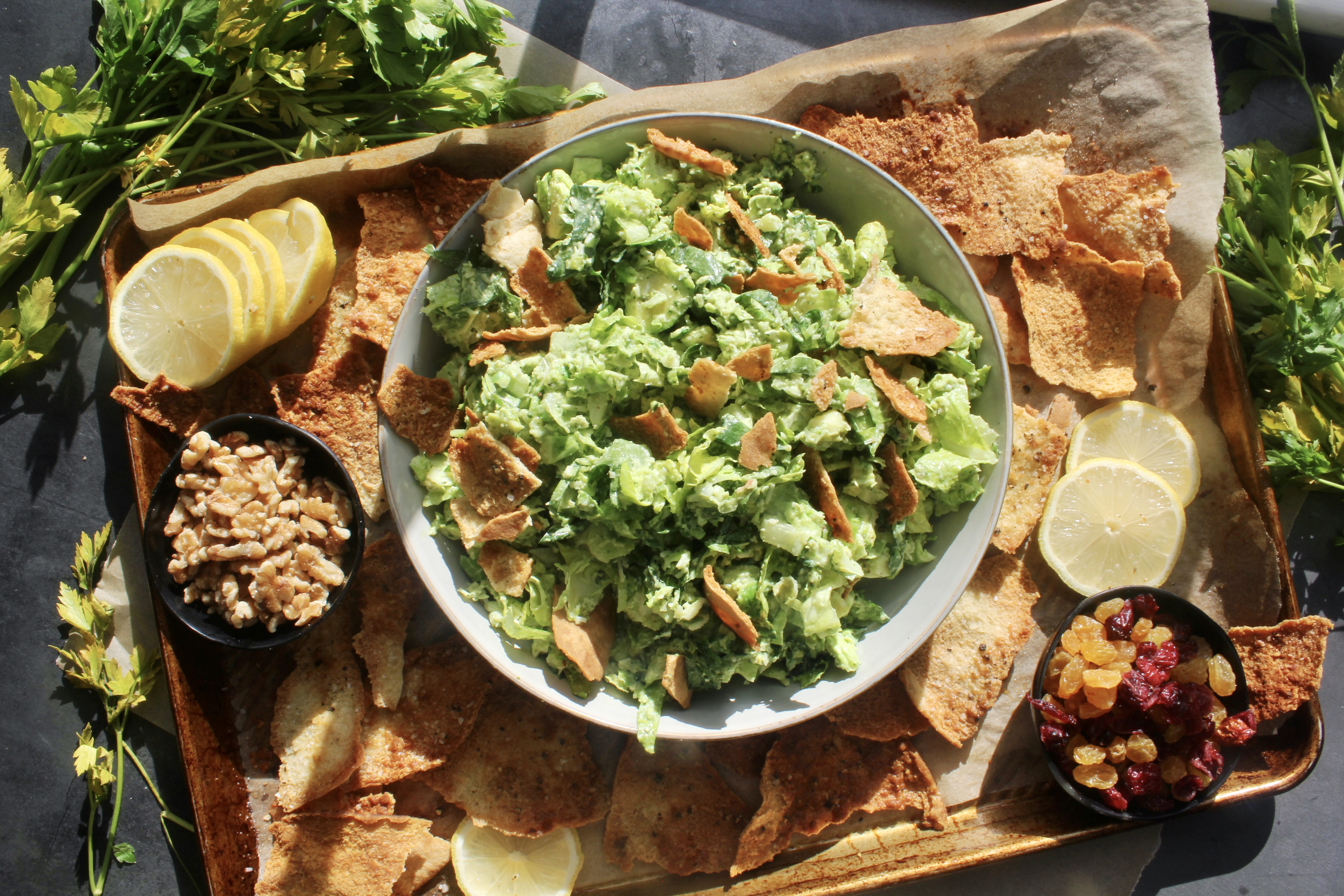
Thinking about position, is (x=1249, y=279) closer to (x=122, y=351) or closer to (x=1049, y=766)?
(x=1049, y=766)

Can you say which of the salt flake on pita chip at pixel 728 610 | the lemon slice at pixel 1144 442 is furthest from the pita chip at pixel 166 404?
the lemon slice at pixel 1144 442

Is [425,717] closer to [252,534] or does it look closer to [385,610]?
[385,610]

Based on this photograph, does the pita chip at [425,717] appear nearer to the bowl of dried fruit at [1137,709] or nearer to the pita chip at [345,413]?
the pita chip at [345,413]

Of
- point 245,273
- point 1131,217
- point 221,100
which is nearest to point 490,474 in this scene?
point 245,273

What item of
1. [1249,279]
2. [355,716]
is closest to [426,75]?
[355,716]

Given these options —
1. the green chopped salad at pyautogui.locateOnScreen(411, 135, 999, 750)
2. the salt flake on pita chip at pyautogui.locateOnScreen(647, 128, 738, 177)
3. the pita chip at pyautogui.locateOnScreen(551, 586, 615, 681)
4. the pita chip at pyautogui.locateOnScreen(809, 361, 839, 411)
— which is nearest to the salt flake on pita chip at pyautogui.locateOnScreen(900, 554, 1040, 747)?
the green chopped salad at pyautogui.locateOnScreen(411, 135, 999, 750)

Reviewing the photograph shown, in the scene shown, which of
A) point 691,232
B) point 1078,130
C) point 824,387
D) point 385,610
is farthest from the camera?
point 1078,130

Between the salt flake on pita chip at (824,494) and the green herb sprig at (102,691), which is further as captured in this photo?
the green herb sprig at (102,691)
